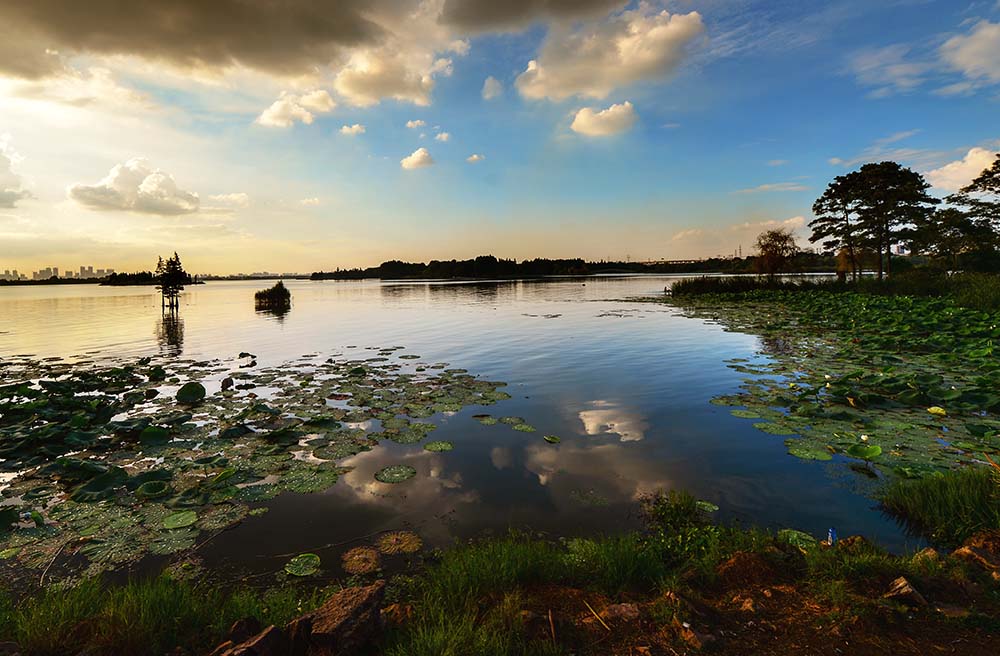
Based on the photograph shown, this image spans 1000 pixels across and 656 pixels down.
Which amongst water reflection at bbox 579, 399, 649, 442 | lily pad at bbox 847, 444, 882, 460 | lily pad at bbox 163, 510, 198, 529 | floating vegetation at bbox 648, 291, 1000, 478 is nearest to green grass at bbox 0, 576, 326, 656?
lily pad at bbox 163, 510, 198, 529

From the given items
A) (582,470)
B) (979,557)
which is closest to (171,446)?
(582,470)

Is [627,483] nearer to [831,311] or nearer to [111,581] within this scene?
[111,581]

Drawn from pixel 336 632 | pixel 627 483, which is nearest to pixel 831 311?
pixel 627 483

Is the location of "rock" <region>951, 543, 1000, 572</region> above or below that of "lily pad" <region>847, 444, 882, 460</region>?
above

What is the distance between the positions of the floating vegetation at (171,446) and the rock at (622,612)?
13.0ft

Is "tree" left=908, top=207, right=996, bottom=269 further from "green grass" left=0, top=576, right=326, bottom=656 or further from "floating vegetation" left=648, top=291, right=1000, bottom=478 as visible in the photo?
"green grass" left=0, top=576, right=326, bottom=656

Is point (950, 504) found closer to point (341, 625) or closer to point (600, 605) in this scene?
point (600, 605)

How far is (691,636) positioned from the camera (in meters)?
3.09

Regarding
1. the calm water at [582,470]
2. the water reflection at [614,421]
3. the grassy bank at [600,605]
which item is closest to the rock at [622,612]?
the grassy bank at [600,605]

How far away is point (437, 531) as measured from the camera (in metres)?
5.27

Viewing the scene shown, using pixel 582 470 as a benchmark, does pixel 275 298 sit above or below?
above

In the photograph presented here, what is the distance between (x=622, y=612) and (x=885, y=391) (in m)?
10.1

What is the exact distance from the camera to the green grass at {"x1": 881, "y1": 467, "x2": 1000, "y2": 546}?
4599 millimetres

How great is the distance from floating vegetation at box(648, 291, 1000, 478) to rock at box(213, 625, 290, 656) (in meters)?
7.50
